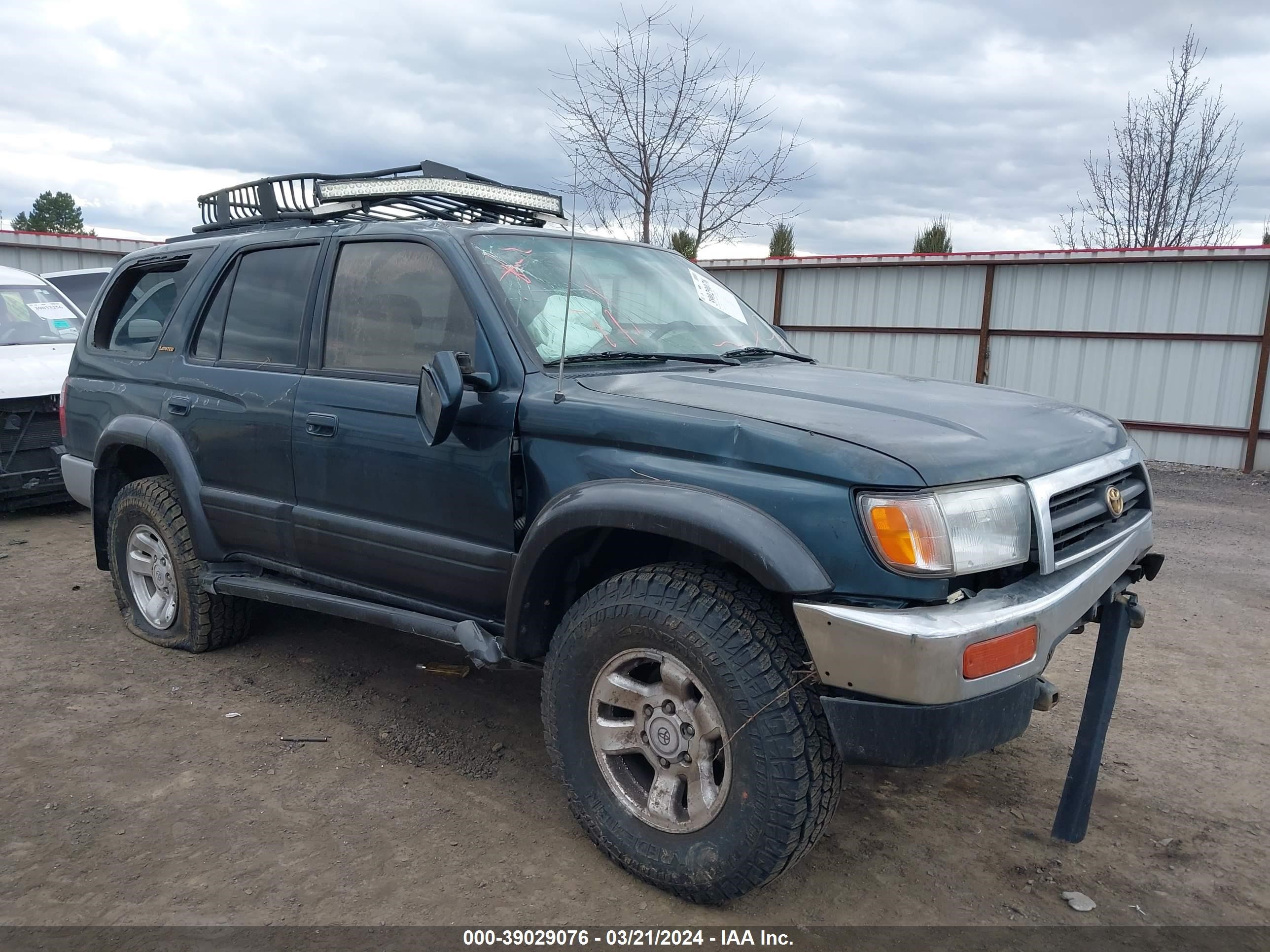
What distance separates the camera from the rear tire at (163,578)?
14.6 ft

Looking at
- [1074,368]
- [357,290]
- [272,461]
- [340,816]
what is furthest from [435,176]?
[1074,368]

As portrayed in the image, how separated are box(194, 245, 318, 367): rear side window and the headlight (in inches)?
99.8

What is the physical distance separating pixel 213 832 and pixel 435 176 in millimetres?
2731

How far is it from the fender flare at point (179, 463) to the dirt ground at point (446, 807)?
2.08 ft

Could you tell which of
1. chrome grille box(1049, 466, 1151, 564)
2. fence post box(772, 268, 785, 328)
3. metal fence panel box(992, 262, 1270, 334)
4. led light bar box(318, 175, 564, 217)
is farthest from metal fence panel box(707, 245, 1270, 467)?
led light bar box(318, 175, 564, 217)

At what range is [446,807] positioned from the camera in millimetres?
3248

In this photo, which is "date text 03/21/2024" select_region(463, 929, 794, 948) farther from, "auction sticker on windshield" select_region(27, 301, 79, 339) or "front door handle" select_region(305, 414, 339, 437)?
"auction sticker on windshield" select_region(27, 301, 79, 339)

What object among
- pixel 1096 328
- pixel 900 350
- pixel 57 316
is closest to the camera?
pixel 57 316

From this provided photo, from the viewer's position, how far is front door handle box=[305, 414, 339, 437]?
141 inches

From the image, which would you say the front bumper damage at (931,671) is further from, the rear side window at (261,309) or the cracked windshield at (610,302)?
the rear side window at (261,309)

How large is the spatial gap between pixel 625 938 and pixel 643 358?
1822 millimetres

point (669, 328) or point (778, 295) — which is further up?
point (778, 295)

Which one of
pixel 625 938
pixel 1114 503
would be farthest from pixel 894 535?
pixel 625 938

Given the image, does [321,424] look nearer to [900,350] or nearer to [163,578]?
[163,578]
